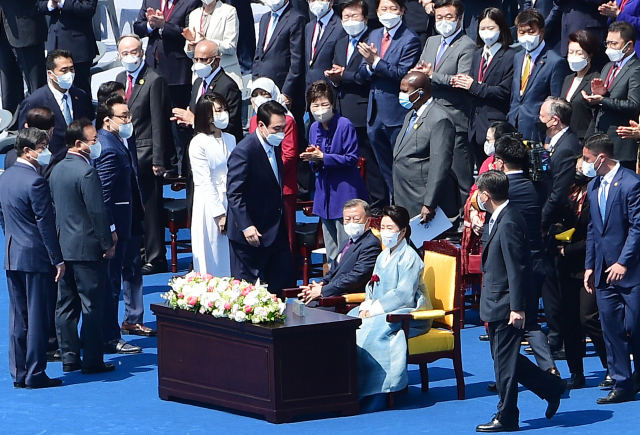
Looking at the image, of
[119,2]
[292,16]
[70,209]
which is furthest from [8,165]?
[119,2]

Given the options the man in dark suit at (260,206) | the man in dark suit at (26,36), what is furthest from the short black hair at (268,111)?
the man in dark suit at (26,36)

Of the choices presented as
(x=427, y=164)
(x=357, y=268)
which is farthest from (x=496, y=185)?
(x=427, y=164)

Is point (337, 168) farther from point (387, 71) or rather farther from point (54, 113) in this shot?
point (54, 113)

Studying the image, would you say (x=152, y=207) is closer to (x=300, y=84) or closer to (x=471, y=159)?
(x=300, y=84)

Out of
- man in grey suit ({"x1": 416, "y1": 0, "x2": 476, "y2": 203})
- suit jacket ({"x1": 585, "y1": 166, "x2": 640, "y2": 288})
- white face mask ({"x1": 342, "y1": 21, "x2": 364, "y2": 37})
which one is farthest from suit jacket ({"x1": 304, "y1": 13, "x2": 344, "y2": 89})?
suit jacket ({"x1": 585, "y1": 166, "x2": 640, "y2": 288})

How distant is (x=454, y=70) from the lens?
11.2m

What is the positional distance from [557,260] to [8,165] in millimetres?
4121

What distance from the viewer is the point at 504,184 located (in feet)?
25.7

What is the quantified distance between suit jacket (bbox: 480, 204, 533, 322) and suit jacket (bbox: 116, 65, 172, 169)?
16.0 feet

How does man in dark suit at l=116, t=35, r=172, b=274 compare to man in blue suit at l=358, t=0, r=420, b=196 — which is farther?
man in dark suit at l=116, t=35, r=172, b=274

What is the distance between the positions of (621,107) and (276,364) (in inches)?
156

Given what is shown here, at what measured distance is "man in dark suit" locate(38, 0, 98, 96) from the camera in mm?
12945

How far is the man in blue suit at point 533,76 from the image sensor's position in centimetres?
1068

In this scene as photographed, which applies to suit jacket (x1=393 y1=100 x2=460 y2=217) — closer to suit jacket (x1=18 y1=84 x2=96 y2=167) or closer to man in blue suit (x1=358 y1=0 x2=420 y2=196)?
man in blue suit (x1=358 y1=0 x2=420 y2=196)
